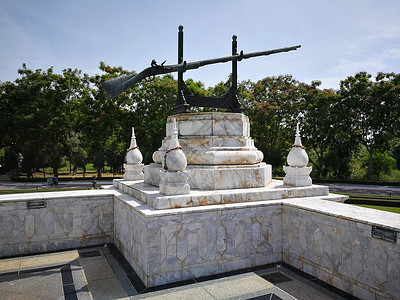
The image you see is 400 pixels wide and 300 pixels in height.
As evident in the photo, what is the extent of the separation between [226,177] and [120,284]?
3.10m

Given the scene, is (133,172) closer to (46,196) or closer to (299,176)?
(46,196)

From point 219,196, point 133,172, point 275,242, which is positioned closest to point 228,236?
point 219,196

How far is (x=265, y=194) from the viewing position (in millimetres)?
6207

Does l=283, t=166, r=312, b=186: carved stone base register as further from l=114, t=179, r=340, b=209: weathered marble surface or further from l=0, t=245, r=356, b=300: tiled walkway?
l=0, t=245, r=356, b=300: tiled walkway

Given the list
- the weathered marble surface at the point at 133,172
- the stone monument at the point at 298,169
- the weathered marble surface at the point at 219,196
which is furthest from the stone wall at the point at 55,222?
the stone monument at the point at 298,169

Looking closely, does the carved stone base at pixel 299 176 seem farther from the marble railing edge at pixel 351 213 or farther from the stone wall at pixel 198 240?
the stone wall at pixel 198 240

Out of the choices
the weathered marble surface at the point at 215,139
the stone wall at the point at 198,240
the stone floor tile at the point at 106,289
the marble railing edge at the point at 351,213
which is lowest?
the stone floor tile at the point at 106,289

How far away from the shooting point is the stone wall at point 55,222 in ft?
21.0

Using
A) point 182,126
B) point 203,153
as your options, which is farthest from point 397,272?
point 182,126

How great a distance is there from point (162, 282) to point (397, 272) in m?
3.53

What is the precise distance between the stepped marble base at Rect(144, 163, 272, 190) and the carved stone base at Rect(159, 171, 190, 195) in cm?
75

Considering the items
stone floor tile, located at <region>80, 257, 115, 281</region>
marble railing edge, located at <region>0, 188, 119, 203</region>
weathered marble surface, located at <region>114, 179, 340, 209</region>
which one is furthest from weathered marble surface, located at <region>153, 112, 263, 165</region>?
stone floor tile, located at <region>80, 257, 115, 281</region>

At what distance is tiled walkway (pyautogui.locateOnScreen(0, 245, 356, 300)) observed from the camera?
457cm

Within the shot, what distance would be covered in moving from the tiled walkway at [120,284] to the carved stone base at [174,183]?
1.61 m
